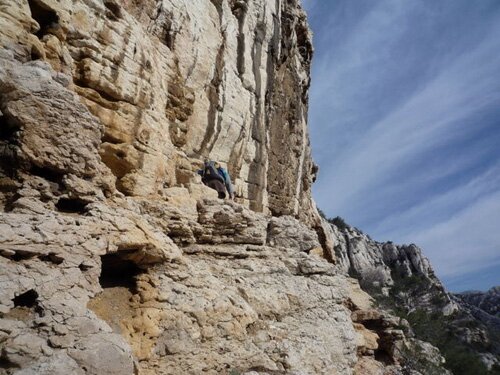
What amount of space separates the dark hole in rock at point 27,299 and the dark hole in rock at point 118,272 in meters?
2.18

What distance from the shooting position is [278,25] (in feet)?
74.1

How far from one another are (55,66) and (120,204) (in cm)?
344

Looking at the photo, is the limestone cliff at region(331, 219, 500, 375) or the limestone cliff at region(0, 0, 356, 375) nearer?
the limestone cliff at region(0, 0, 356, 375)

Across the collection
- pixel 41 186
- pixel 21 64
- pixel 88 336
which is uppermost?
pixel 21 64

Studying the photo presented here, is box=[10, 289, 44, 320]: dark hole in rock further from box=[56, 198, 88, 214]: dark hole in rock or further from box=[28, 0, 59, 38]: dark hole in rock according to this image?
box=[28, 0, 59, 38]: dark hole in rock


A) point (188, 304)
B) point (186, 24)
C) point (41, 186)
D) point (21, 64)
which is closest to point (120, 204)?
point (41, 186)

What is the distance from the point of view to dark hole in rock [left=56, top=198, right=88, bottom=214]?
22.3 ft

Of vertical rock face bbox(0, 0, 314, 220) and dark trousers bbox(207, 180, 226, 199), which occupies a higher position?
vertical rock face bbox(0, 0, 314, 220)

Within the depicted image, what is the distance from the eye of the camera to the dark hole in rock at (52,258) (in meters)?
5.65

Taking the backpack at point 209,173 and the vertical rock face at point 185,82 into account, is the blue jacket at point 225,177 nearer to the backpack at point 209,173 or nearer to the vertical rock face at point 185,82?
the backpack at point 209,173

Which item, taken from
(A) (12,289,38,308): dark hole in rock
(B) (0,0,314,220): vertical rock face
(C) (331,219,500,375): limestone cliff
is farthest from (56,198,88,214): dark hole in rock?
(C) (331,219,500,375): limestone cliff

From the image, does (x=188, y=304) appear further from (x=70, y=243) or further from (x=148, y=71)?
(x=148, y=71)

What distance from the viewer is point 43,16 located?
899 centimetres

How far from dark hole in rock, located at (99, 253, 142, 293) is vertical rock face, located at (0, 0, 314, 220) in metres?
2.70
